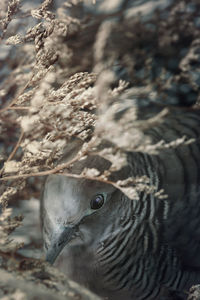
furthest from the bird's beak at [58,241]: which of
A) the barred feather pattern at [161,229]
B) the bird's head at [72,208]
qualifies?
the barred feather pattern at [161,229]

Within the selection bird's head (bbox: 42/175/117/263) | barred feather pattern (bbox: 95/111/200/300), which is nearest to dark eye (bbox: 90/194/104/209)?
bird's head (bbox: 42/175/117/263)

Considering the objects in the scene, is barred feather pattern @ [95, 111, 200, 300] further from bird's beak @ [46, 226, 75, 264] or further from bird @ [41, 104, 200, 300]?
bird's beak @ [46, 226, 75, 264]

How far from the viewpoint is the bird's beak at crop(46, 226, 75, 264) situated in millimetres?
890

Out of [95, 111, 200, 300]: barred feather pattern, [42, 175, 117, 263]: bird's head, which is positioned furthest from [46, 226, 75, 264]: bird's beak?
[95, 111, 200, 300]: barred feather pattern

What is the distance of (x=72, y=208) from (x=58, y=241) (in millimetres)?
93

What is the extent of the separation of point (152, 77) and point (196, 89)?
0.53ft

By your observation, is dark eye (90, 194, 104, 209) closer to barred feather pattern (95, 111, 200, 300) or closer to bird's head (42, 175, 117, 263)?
bird's head (42, 175, 117, 263)

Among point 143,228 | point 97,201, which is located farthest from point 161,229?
point 97,201

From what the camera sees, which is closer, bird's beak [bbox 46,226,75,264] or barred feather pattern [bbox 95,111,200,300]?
bird's beak [bbox 46,226,75,264]

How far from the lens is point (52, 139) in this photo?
2.68 feet

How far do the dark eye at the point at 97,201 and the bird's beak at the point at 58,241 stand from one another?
80 millimetres

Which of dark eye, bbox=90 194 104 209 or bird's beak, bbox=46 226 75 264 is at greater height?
dark eye, bbox=90 194 104 209

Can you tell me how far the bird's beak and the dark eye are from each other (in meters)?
0.08

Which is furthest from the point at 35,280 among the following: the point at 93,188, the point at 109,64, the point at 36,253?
the point at 109,64
